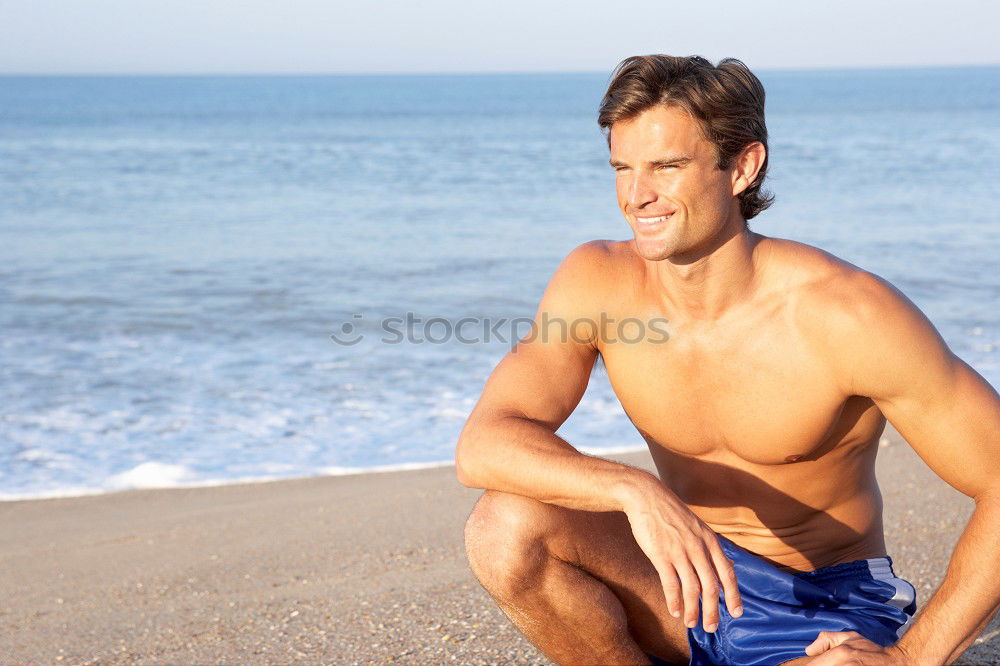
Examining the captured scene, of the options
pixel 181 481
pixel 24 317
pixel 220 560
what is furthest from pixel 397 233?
pixel 220 560

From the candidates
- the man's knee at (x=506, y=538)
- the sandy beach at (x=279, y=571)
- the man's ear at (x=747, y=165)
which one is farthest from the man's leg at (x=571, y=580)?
the man's ear at (x=747, y=165)

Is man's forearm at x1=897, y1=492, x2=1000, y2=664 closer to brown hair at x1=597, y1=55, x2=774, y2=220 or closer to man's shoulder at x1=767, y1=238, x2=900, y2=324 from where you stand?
man's shoulder at x1=767, y1=238, x2=900, y2=324

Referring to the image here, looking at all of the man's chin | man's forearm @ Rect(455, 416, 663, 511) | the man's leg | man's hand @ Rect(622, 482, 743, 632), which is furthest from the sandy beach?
the man's chin

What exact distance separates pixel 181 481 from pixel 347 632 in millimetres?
2312

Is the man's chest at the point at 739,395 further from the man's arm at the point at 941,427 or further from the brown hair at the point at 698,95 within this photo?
the brown hair at the point at 698,95

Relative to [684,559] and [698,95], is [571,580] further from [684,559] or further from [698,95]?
[698,95]

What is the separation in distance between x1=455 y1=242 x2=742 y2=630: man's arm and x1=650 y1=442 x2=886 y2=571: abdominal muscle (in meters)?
0.44

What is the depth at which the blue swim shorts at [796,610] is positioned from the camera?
8.15 ft

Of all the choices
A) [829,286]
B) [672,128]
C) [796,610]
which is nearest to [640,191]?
[672,128]

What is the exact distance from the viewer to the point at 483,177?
2297 cm

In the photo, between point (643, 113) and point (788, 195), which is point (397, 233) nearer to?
point (788, 195)

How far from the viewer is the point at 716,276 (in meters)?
2.61

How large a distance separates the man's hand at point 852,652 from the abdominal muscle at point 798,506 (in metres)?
0.41

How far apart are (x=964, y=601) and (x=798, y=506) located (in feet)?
1.65
